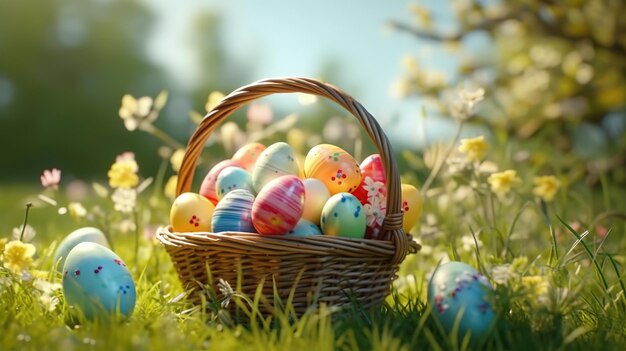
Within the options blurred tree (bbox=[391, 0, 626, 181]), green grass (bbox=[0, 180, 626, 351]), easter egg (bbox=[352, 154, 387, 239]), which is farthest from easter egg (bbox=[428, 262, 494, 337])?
blurred tree (bbox=[391, 0, 626, 181])

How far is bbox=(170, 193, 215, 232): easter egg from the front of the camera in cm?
195

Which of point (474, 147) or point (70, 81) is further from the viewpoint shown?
point (70, 81)

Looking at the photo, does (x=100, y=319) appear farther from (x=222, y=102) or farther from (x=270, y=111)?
(x=270, y=111)

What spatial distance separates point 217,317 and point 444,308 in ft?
1.92

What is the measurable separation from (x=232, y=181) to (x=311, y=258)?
43cm

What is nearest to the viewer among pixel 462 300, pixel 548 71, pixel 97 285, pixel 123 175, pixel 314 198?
pixel 462 300

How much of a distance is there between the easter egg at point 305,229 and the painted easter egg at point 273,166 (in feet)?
0.58

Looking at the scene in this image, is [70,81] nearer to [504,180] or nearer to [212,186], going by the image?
[212,186]

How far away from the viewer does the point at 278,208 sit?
1710mm

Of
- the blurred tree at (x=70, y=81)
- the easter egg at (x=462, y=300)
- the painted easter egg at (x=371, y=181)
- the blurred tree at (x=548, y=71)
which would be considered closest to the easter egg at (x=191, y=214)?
the painted easter egg at (x=371, y=181)

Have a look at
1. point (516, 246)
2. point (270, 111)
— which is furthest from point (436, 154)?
point (270, 111)

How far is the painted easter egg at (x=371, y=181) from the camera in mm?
A: 1919

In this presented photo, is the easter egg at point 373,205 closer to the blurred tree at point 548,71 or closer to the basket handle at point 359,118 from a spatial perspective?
the basket handle at point 359,118

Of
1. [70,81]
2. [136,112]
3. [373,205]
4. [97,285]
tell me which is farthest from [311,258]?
[70,81]
